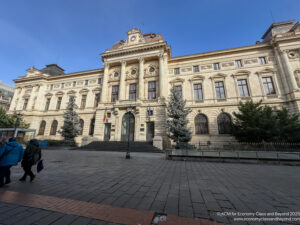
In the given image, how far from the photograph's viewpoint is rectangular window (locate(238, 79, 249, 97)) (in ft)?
65.1

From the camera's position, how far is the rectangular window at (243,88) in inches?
781

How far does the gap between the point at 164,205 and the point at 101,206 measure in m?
1.30

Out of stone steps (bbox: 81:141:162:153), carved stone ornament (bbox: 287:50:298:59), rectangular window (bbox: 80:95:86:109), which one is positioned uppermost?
carved stone ornament (bbox: 287:50:298:59)

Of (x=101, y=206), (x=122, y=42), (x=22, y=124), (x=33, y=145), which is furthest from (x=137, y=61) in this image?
(x=22, y=124)

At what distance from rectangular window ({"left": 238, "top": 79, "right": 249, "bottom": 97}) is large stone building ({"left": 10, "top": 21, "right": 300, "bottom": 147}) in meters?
0.03

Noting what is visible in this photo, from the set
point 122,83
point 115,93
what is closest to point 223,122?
point 122,83

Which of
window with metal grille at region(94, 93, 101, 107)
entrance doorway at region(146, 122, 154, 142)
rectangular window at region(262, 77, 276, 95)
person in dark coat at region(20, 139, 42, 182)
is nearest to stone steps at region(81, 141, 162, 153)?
entrance doorway at region(146, 122, 154, 142)

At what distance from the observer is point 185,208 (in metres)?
2.49

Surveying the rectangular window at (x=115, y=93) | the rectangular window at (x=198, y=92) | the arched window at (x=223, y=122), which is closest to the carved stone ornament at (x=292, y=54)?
the arched window at (x=223, y=122)

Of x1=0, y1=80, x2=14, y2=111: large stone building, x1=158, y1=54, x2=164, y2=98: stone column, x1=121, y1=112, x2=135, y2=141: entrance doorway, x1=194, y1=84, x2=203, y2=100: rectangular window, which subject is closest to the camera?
x1=121, y1=112, x2=135, y2=141: entrance doorway

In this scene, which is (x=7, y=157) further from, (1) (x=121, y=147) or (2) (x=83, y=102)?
(2) (x=83, y=102)

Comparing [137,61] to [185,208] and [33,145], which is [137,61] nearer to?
[33,145]

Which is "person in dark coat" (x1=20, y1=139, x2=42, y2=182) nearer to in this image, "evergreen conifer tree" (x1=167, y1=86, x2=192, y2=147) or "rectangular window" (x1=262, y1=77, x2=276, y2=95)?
"evergreen conifer tree" (x1=167, y1=86, x2=192, y2=147)

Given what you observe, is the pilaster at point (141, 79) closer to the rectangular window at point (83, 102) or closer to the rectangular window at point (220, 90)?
the rectangular window at point (220, 90)
